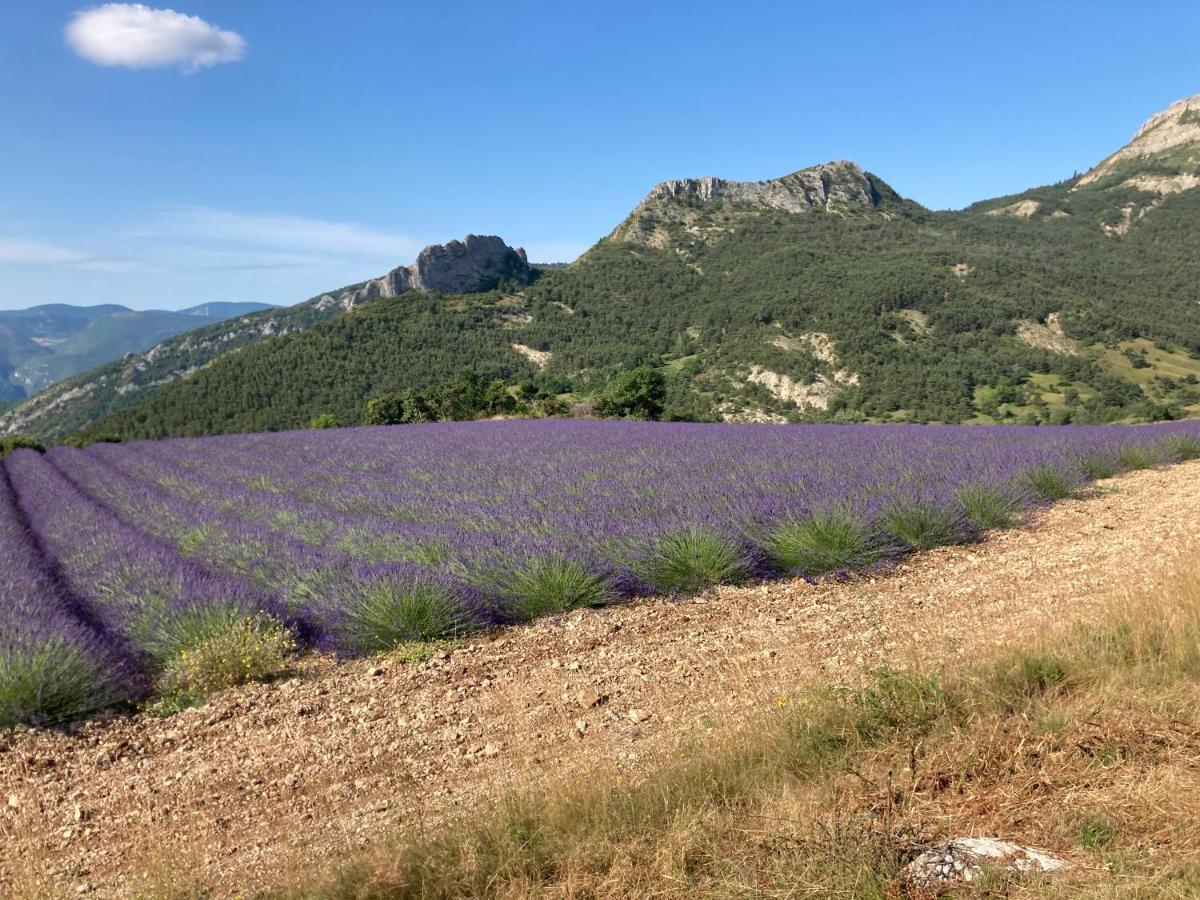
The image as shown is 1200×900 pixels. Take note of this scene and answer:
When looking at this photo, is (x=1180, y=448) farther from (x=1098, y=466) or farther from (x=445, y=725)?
(x=445, y=725)

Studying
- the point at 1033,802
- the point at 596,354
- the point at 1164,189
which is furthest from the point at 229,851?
the point at 1164,189

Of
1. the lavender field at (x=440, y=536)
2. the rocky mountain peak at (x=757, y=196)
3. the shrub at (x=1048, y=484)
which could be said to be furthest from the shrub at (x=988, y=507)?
the rocky mountain peak at (x=757, y=196)

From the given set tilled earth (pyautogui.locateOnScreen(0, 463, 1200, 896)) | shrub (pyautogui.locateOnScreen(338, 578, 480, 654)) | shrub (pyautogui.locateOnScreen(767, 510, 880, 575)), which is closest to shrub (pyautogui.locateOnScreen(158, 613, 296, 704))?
tilled earth (pyautogui.locateOnScreen(0, 463, 1200, 896))

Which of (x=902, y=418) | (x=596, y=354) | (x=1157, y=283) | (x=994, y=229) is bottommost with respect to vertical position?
(x=902, y=418)

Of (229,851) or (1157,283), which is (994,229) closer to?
(1157,283)

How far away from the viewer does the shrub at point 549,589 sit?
5051 mm

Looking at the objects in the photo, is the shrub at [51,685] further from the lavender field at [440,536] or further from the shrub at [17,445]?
the shrub at [17,445]

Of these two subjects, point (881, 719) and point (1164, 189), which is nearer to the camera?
point (881, 719)

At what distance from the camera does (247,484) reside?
451 inches

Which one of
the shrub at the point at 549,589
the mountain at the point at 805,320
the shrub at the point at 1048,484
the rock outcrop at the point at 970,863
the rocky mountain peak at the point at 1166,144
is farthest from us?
the rocky mountain peak at the point at 1166,144

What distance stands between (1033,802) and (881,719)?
2.05 feet

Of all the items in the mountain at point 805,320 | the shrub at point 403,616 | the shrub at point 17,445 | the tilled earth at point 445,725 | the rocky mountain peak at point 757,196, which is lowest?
the tilled earth at point 445,725

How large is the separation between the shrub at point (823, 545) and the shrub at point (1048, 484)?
11.5 feet

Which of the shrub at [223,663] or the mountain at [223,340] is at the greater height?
the mountain at [223,340]
